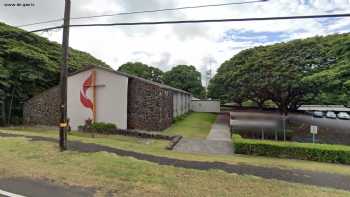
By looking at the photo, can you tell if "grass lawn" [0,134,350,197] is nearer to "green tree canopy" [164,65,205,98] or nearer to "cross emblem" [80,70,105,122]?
"cross emblem" [80,70,105,122]

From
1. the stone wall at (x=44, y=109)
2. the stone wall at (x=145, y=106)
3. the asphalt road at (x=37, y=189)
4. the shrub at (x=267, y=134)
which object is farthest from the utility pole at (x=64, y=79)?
the shrub at (x=267, y=134)

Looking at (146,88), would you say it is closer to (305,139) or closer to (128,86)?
(128,86)

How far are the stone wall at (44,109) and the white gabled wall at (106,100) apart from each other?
194cm

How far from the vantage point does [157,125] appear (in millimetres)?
17609

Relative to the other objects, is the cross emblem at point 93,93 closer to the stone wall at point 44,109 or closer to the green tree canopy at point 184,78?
the stone wall at point 44,109

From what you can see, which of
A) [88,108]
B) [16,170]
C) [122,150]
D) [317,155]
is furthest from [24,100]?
[317,155]

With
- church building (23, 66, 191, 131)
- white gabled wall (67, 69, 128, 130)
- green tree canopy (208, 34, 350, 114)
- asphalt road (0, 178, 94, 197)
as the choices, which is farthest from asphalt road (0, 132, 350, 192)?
green tree canopy (208, 34, 350, 114)

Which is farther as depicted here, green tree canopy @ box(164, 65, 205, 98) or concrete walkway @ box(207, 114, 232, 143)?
green tree canopy @ box(164, 65, 205, 98)

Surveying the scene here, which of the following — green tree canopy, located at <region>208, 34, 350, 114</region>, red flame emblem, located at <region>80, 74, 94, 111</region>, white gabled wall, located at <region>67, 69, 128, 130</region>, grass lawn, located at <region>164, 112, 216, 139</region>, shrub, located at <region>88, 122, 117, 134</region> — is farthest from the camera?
green tree canopy, located at <region>208, 34, 350, 114</region>

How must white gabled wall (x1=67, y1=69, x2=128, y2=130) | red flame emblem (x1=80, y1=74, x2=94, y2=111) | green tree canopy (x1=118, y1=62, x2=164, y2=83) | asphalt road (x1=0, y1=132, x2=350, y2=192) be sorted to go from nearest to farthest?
1. asphalt road (x1=0, y1=132, x2=350, y2=192)
2. white gabled wall (x1=67, y1=69, x2=128, y2=130)
3. red flame emblem (x1=80, y1=74, x2=94, y2=111)
4. green tree canopy (x1=118, y1=62, x2=164, y2=83)

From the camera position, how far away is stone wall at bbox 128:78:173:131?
58.0 feet

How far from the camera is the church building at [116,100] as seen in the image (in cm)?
1783

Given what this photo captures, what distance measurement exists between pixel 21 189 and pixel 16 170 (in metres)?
1.68

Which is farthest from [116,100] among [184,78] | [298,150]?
[184,78]
